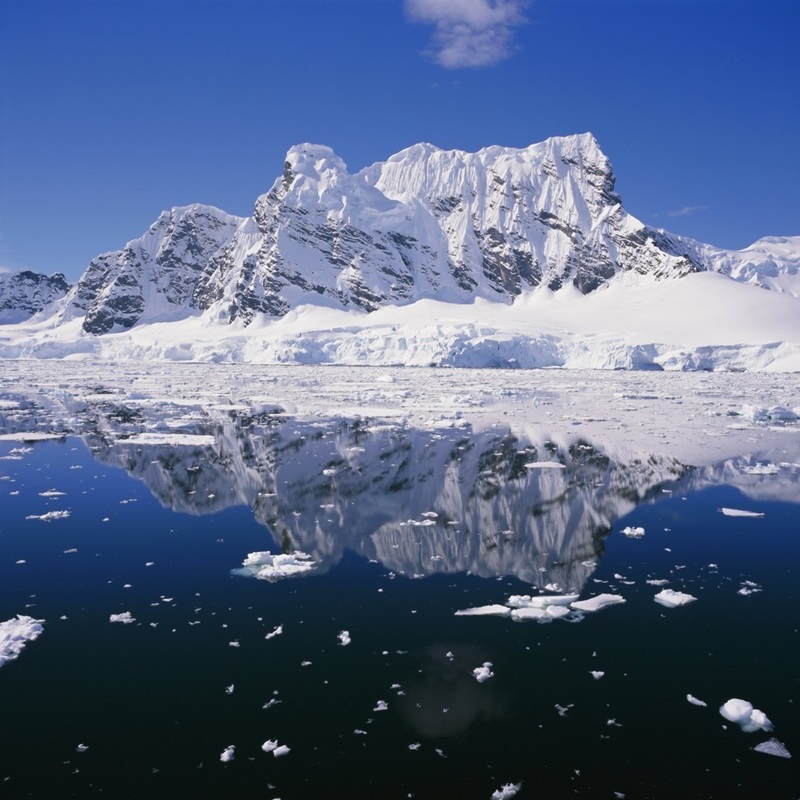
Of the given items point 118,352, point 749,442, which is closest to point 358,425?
point 749,442

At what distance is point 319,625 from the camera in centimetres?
690

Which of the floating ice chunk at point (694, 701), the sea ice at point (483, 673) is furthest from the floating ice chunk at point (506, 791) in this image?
the floating ice chunk at point (694, 701)

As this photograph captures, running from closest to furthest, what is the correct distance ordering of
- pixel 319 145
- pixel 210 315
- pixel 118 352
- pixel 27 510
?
pixel 27 510, pixel 118 352, pixel 210 315, pixel 319 145

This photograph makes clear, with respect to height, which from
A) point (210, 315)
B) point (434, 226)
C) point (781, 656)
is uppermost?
point (434, 226)

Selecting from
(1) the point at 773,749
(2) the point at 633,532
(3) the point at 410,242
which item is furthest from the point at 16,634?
(3) the point at 410,242

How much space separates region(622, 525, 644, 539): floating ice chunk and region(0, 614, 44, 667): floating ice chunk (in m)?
7.79

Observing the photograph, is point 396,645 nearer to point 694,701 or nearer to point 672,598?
point 694,701

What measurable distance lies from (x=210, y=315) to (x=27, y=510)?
137 metres

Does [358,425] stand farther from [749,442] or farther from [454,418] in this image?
[749,442]

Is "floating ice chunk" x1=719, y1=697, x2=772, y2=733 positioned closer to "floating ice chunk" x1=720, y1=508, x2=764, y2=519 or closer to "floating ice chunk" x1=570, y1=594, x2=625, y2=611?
"floating ice chunk" x1=570, y1=594, x2=625, y2=611

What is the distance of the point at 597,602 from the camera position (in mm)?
7402

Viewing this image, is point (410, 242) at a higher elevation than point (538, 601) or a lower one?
higher

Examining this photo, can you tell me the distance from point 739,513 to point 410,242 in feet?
460

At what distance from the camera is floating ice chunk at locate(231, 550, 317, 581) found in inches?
328
